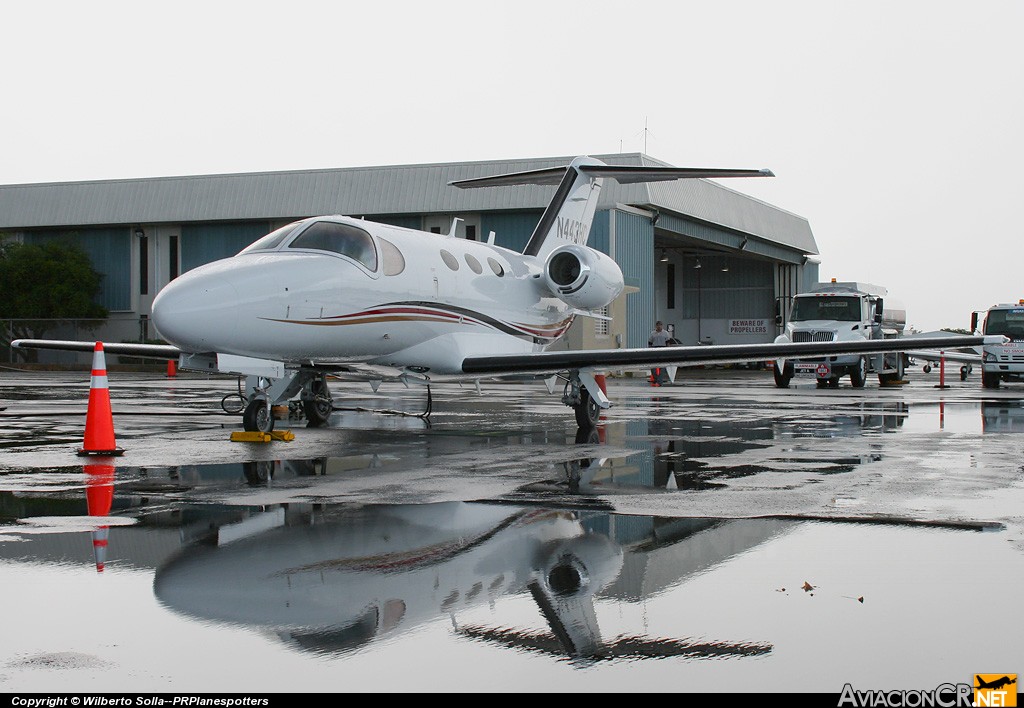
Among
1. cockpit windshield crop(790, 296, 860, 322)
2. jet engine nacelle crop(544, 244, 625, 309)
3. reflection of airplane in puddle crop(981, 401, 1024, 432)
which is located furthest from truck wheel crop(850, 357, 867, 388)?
jet engine nacelle crop(544, 244, 625, 309)

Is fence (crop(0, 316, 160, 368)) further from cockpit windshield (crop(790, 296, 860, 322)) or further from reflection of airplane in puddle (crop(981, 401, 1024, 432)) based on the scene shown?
reflection of airplane in puddle (crop(981, 401, 1024, 432))

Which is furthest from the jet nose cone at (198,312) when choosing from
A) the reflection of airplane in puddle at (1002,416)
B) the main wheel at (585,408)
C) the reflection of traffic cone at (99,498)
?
the reflection of airplane in puddle at (1002,416)

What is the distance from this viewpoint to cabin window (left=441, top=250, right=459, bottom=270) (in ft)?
48.2

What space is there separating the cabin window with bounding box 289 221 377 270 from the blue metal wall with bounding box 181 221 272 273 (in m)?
35.3

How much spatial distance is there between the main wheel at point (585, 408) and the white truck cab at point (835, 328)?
16591mm

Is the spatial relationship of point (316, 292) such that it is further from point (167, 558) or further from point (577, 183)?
point (577, 183)

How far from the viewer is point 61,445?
1170 centimetres

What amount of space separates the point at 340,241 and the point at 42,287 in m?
39.2

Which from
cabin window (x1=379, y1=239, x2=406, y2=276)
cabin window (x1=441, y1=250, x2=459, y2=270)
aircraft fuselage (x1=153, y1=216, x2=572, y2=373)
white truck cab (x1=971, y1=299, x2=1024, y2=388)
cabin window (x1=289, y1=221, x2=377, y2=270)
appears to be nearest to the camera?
aircraft fuselage (x1=153, y1=216, x2=572, y2=373)

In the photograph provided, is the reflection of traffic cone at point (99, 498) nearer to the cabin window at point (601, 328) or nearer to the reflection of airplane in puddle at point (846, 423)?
the reflection of airplane in puddle at point (846, 423)

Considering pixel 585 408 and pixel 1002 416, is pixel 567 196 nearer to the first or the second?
pixel 585 408

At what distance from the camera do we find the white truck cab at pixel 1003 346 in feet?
96.7

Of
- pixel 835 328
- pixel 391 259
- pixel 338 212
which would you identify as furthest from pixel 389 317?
pixel 338 212

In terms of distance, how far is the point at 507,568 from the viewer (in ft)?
18.3
